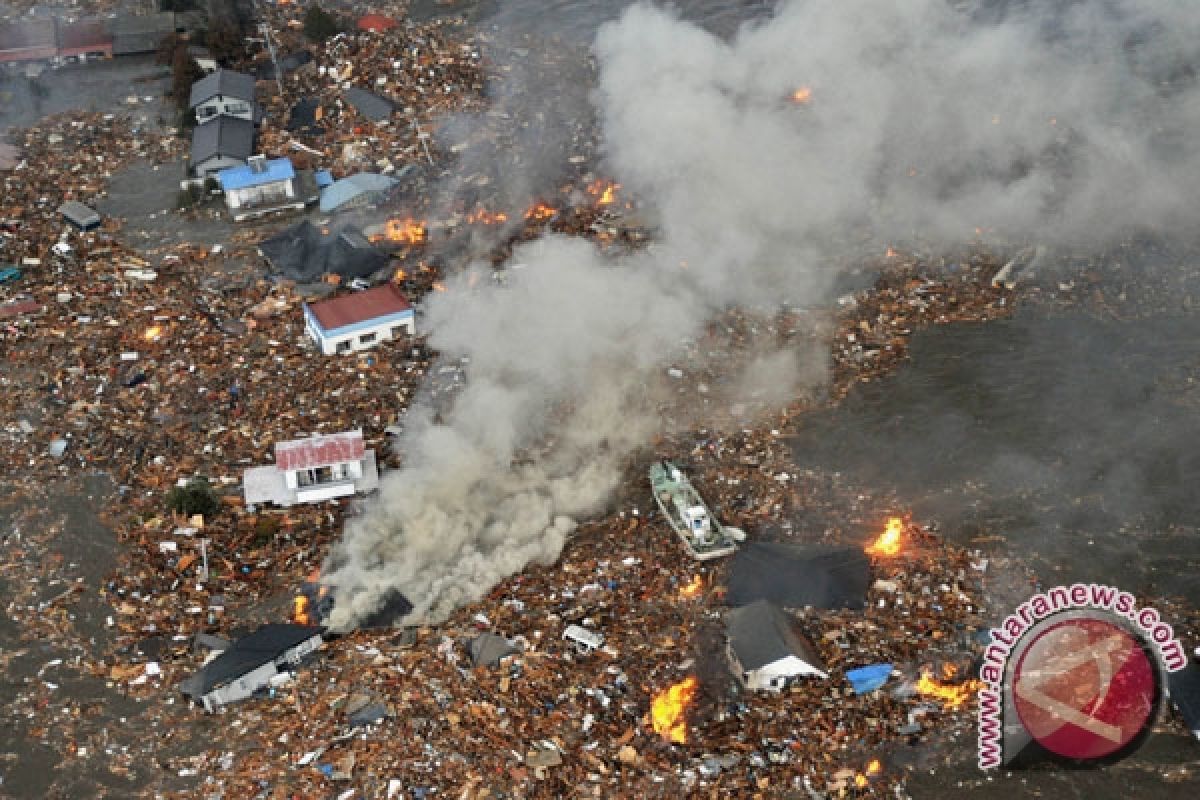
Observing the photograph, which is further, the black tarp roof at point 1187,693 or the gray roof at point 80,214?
the gray roof at point 80,214

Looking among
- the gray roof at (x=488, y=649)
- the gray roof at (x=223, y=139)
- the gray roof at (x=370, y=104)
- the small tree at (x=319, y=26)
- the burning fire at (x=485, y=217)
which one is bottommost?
the gray roof at (x=488, y=649)

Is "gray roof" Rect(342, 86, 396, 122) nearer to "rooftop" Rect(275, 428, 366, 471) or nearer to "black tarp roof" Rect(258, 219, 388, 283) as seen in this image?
"black tarp roof" Rect(258, 219, 388, 283)

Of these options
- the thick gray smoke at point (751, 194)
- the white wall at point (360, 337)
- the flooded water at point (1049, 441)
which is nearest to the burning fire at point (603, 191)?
the thick gray smoke at point (751, 194)

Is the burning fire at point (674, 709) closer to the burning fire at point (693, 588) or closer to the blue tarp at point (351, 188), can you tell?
the burning fire at point (693, 588)

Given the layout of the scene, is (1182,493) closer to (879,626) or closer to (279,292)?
(879,626)

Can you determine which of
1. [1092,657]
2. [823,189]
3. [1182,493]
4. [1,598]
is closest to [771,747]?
[1092,657]

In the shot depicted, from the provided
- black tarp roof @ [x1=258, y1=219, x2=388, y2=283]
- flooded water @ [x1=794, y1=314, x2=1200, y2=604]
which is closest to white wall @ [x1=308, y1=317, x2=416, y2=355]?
black tarp roof @ [x1=258, y1=219, x2=388, y2=283]

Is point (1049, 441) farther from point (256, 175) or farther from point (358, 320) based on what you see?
point (256, 175)
